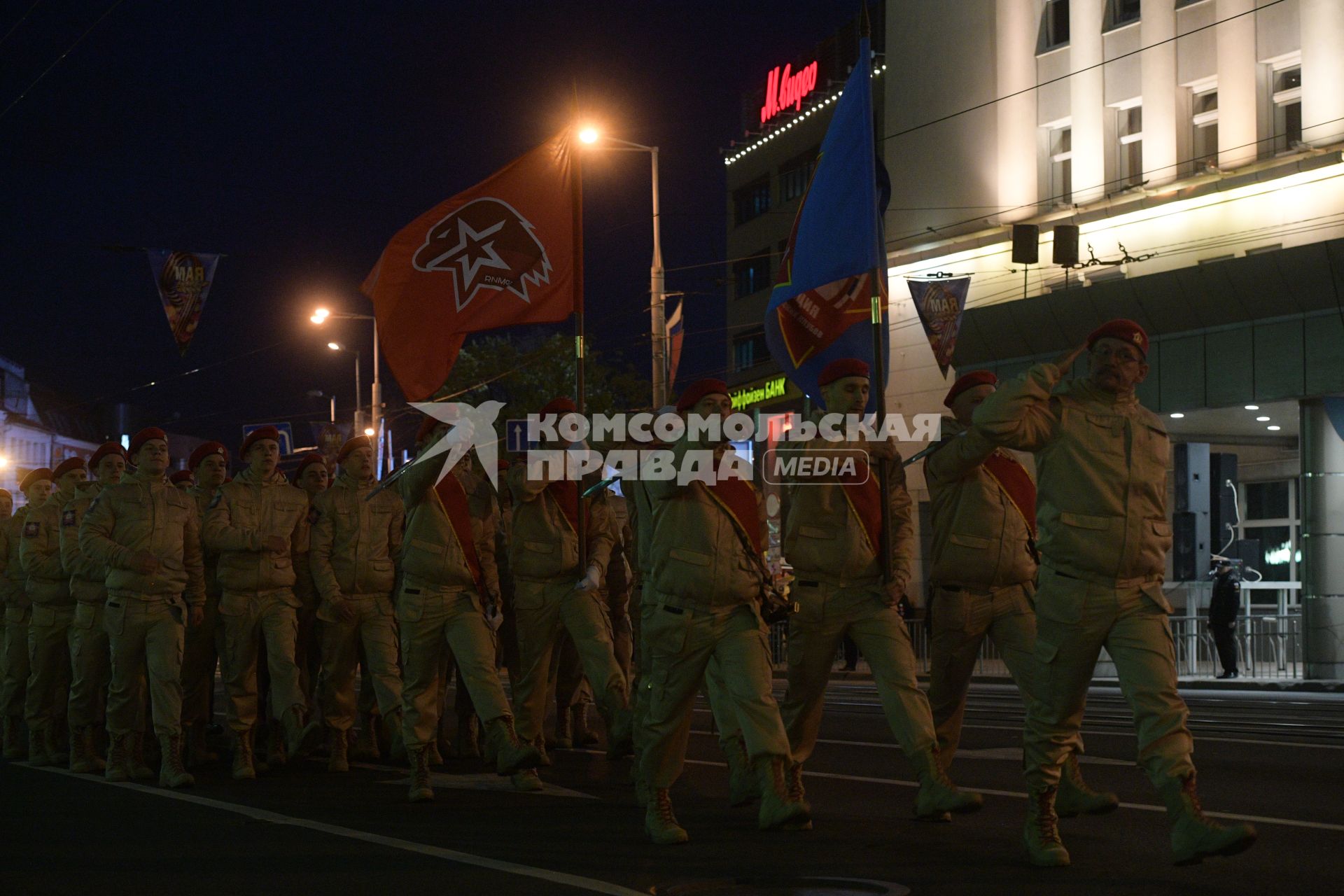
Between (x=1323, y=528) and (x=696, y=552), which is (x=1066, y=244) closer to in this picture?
(x=1323, y=528)

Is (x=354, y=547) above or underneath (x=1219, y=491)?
underneath

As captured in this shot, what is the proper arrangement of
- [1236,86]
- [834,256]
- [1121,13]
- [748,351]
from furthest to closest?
[748,351]
[1121,13]
[1236,86]
[834,256]

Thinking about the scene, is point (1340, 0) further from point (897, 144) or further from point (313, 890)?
point (313, 890)

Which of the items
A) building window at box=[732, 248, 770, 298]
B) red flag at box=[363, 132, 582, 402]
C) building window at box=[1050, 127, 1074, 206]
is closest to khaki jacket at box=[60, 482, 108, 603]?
red flag at box=[363, 132, 582, 402]

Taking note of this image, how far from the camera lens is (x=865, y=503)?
8.97 m

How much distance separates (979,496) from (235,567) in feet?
18.3

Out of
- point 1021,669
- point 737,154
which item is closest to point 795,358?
point 1021,669

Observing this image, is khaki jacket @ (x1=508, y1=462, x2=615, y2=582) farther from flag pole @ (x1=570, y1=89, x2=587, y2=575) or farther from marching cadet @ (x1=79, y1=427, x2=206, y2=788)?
marching cadet @ (x1=79, y1=427, x2=206, y2=788)

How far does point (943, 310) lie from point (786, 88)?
23.5 metres

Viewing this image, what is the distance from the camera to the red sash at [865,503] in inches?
352

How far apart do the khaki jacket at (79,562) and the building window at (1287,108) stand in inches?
840

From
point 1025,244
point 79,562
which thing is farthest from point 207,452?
point 1025,244

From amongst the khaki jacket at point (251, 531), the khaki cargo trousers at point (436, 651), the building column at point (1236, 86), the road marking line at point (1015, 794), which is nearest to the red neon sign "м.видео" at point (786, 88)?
the building column at point (1236, 86)

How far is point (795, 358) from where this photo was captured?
12023 millimetres
